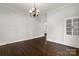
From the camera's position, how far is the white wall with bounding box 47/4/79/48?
1.73m

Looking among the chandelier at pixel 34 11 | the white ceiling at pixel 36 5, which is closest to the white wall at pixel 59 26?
the white ceiling at pixel 36 5

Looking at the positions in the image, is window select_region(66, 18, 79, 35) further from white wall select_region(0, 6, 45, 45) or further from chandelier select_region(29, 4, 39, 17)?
chandelier select_region(29, 4, 39, 17)

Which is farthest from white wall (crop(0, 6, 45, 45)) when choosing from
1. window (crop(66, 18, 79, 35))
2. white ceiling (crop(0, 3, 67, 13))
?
window (crop(66, 18, 79, 35))

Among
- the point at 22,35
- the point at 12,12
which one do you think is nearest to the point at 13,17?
the point at 12,12

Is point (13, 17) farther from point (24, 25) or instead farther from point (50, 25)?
point (50, 25)

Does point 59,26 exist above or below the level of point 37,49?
above

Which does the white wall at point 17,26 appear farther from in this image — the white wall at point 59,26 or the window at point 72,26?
the window at point 72,26

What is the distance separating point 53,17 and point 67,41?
18.3 inches

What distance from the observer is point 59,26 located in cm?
179

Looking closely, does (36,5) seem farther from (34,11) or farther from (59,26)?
(59,26)

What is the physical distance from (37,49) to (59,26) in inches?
21.1

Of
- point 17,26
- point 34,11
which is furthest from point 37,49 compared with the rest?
point 34,11

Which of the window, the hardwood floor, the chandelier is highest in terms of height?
Result: the chandelier

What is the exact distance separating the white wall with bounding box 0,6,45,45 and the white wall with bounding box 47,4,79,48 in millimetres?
141
